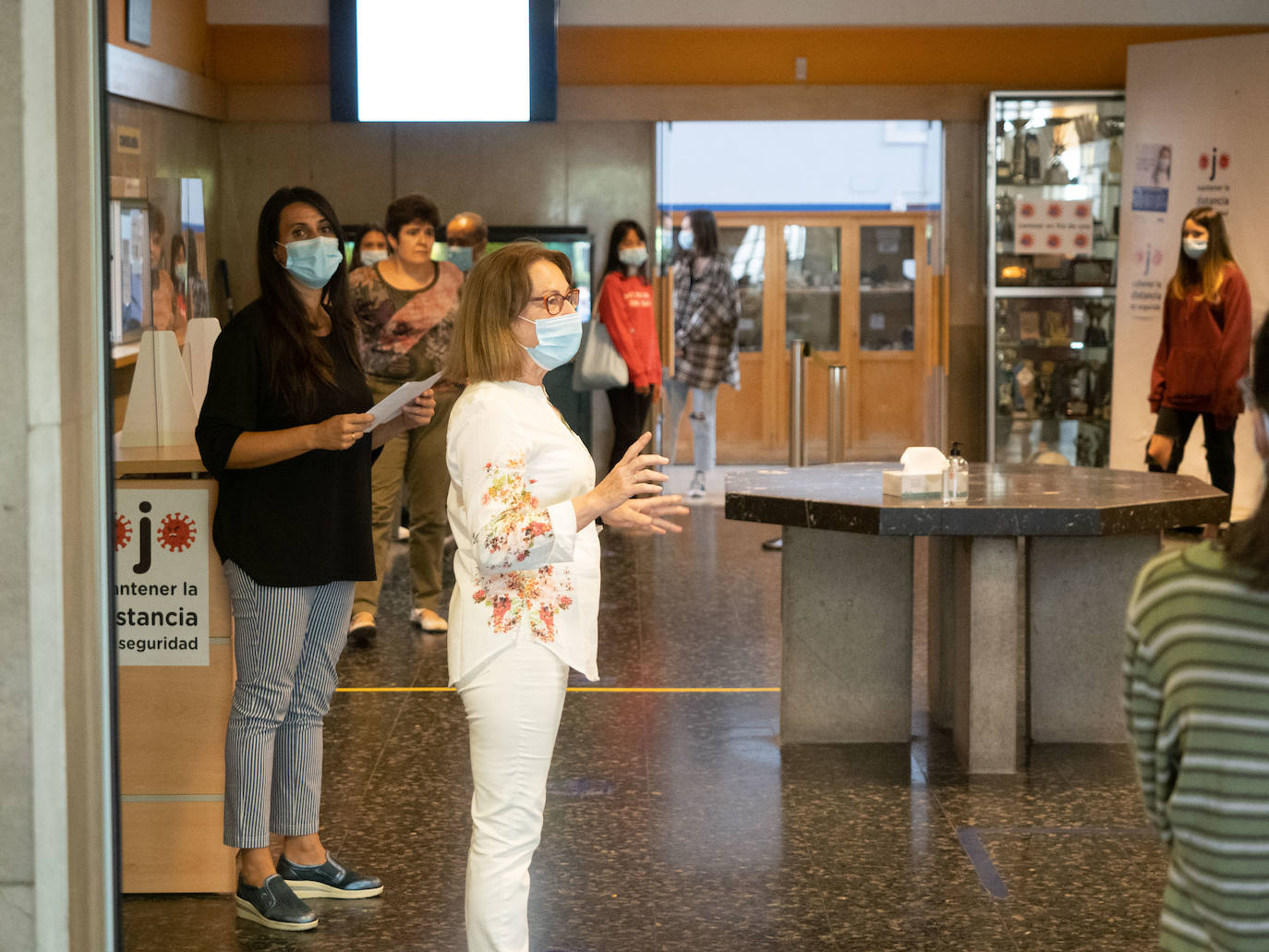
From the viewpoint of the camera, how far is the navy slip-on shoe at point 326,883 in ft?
11.2

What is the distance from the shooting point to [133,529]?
3381 mm

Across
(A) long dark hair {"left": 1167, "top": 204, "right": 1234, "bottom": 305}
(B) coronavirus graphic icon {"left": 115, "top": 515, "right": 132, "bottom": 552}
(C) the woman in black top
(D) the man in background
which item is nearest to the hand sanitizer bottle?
(C) the woman in black top

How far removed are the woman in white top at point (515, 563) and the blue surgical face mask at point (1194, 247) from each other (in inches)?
224

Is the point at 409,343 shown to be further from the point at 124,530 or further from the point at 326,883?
the point at 326,883

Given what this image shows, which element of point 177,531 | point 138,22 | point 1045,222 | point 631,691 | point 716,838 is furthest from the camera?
point 1045,222

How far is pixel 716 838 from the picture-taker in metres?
3.81

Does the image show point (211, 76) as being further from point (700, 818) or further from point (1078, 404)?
point (700, 818)

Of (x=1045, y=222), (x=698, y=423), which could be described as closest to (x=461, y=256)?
(x=698, y=423)

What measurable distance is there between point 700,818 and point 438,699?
1.38 meters

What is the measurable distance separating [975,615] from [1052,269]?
5898 mm

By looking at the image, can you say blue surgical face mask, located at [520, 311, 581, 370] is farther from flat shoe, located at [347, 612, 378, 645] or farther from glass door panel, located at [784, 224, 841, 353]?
glass door panel, located at [784, 224, 841, 353]

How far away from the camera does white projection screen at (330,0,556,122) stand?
8.21 m

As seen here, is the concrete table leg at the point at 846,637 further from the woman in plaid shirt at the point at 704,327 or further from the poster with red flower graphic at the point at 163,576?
the woman in plaid shirt at the point at 704,327

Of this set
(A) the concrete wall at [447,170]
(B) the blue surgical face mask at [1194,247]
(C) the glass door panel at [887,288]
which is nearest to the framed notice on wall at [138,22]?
(A) the concrete wall at [447,170]
